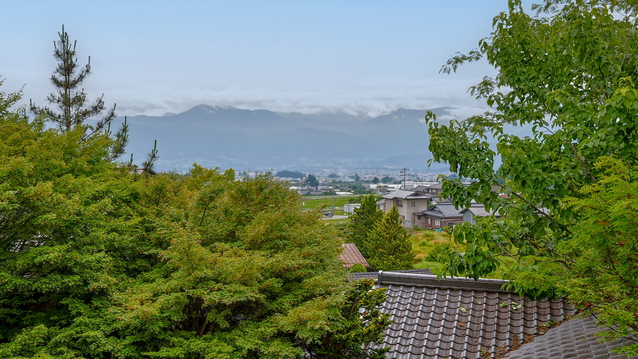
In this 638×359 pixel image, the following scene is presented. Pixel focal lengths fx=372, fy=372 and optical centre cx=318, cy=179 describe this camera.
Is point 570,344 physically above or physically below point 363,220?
above

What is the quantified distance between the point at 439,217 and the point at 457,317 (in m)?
38.5

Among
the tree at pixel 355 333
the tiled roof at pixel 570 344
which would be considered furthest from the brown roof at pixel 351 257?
the tiled roof at pixel 570 344

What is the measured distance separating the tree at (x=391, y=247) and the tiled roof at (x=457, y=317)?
1428 centimetres

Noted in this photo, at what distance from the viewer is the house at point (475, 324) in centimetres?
518

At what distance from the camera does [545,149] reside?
4.65 metres

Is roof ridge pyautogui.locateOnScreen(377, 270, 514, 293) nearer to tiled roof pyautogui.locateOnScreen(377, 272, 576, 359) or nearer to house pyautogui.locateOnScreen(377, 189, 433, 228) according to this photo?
tiled roof pyautogui.locateOnScreen(377, 272, 576, 359)

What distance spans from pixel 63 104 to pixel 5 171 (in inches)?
488

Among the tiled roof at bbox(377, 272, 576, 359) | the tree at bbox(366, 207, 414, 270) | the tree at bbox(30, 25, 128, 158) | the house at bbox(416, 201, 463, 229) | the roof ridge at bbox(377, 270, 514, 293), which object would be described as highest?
the tree at bbox(30, 25, 128, 158)

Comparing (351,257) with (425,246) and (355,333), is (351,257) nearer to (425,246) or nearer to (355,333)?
(425,246)

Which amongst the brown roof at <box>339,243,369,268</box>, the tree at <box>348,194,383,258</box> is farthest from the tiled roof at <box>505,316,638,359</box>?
the tree at <box>348,194,383,258</box>

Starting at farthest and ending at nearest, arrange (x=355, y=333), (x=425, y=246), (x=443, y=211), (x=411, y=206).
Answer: (x=411, y=206) < (x=443, y=211) < (x=425, y=246) < (x=355, y=333)

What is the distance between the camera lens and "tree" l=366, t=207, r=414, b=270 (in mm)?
21578

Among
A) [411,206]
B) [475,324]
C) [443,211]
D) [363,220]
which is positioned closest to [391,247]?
[363,220]

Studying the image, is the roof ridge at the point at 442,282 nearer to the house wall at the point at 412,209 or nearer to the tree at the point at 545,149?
the tree at the point at 545,149
